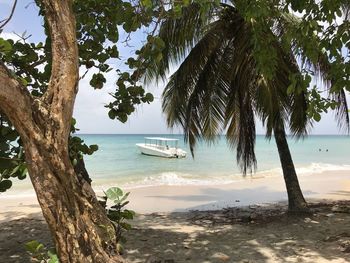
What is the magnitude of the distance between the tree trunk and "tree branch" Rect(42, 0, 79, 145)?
21 cm

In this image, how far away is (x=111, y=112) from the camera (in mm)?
3887

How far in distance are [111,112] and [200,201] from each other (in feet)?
27.8

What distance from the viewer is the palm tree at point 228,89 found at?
7.32 meters

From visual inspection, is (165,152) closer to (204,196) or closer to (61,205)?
(204,196)

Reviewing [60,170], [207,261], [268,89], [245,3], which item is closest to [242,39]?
[268,89]

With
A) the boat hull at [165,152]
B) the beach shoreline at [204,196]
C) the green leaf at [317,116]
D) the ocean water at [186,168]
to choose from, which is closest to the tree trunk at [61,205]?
the green leaf at [317,116]

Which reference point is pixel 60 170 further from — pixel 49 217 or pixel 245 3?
pixel 245 3

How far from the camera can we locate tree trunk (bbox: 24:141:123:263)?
2408 mm

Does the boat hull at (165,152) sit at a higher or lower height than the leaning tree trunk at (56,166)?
lower

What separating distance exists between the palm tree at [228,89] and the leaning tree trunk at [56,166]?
503cm

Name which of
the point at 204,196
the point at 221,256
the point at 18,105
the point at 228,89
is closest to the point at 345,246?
the point at 221,256

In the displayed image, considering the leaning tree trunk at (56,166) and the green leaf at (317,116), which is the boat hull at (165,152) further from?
the leaning tree trunk at (56,166)

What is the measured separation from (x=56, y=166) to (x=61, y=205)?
228 mm

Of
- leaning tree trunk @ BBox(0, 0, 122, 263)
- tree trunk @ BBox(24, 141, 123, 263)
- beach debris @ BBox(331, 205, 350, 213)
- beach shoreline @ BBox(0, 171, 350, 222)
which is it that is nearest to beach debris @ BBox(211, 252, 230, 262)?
leaning tree trunk @ BBox(0, 0, 122, 263)
